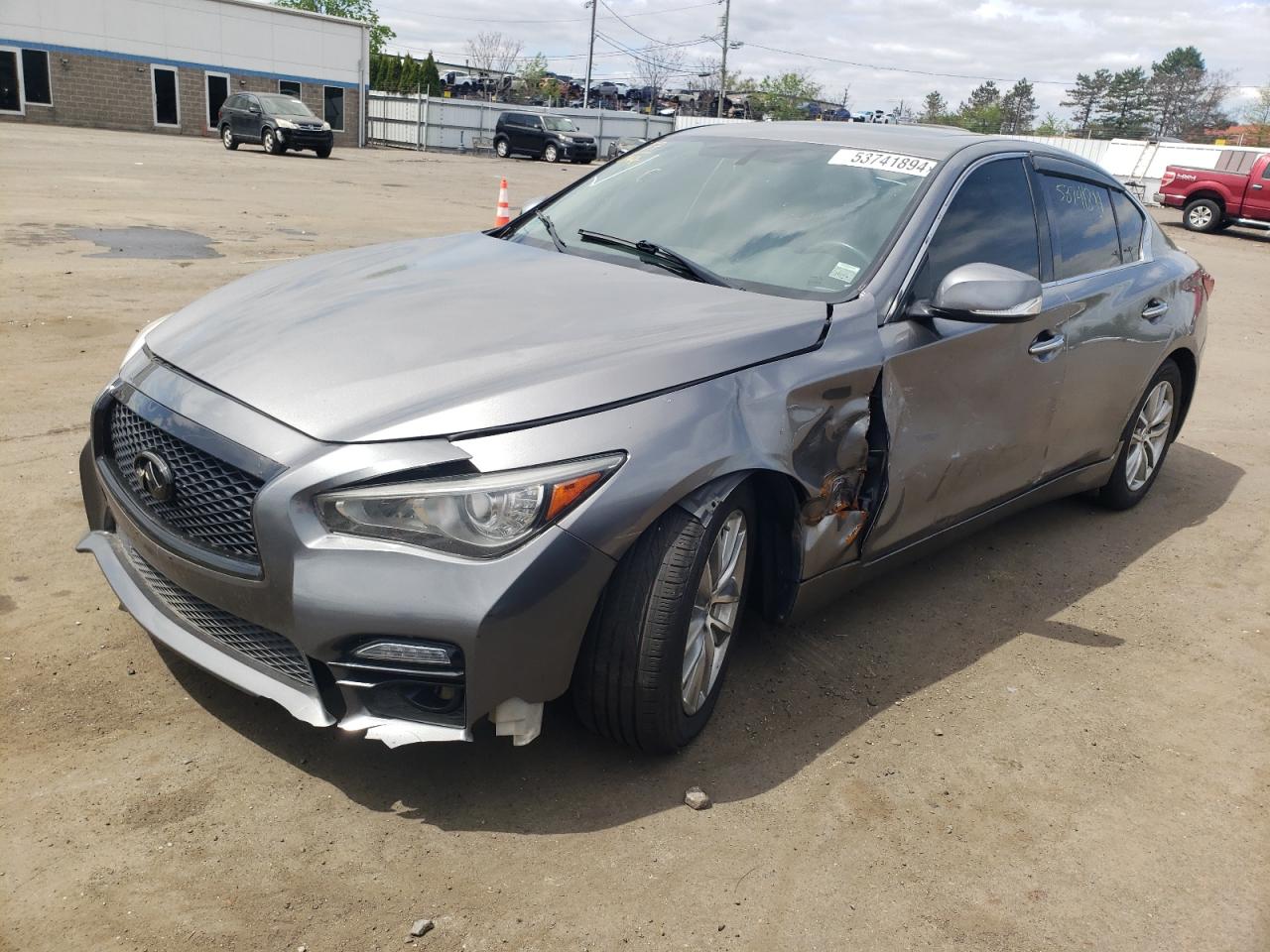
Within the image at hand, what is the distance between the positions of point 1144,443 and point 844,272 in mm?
2695

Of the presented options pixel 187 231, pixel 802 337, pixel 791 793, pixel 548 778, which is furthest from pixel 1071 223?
pixel 187 231

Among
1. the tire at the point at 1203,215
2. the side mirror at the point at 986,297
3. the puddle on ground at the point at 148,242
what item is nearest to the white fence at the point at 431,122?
the tire at the point at 1203,215

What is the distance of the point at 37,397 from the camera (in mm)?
5469

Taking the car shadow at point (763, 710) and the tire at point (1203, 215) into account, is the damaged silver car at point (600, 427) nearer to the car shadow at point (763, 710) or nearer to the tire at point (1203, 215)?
the car shadow at point (763, 710)

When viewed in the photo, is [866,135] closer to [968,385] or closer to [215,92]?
[968,385]

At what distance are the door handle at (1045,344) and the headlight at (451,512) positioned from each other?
7.59 feet

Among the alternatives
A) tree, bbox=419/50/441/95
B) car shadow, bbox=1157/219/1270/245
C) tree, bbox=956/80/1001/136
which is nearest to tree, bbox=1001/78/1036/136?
tree, bbox=956/80/1001/136

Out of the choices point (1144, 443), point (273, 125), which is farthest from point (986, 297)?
point (273, 125)

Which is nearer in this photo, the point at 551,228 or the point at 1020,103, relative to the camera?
the point at 551,228

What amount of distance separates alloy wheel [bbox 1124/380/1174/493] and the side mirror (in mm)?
2104

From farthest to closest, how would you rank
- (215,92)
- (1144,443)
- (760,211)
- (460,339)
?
(215,92) → (1144,443) → (760,211) → (460,339)

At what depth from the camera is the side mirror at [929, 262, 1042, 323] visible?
129 inches

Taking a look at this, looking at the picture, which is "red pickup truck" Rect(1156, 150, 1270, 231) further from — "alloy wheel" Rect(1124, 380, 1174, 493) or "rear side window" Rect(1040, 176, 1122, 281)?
"rear side window" Rect(1040, 176, 1122, 281)

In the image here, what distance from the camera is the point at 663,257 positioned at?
11.7 feet
